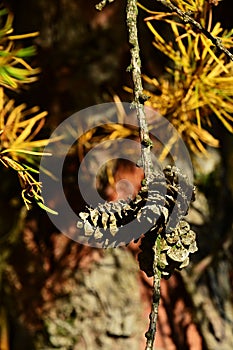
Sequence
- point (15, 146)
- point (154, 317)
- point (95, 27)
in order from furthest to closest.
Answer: point (95, 27)
point (15, 146)
point (154, 317)

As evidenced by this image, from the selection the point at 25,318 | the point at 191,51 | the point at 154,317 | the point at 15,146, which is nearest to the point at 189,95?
the point at 191,51

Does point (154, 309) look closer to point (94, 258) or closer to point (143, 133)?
point (143, 133)

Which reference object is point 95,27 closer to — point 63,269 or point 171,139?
point 171,139

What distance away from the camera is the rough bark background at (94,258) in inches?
32.9

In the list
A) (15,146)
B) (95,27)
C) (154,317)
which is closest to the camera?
(154,317)

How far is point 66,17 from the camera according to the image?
834 millimetres

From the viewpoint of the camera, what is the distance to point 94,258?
2.84 feet

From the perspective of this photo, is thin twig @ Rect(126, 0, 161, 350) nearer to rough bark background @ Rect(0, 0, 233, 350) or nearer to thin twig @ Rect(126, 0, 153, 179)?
thin twig @ Rect(126, 0, 153, 179)

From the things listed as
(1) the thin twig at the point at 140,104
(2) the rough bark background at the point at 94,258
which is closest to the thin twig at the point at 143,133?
(1) the thin twig at the point at 140,104

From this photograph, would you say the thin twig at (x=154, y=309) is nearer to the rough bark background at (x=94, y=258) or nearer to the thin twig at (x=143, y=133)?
the thin twig at (x=143, y=133)

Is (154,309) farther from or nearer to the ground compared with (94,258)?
nearer to the ground

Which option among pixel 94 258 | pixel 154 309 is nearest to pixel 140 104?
pixel 154 309

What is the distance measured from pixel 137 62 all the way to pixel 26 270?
55 centimetres

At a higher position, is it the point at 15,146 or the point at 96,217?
the point at 15,146
